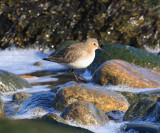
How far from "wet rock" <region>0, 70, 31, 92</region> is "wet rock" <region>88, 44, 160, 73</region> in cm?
223

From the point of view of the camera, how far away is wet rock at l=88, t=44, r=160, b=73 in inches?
343

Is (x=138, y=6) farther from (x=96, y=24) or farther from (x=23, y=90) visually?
(x=23, y=90)

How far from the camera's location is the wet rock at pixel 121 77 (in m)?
6.84

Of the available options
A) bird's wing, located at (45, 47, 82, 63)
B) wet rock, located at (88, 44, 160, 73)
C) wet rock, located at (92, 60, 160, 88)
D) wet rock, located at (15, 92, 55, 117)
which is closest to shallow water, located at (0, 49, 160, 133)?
wet rock, located at (15, 92, 55, 117)

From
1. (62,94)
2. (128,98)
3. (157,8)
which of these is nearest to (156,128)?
(62,94)

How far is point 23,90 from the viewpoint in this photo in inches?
297

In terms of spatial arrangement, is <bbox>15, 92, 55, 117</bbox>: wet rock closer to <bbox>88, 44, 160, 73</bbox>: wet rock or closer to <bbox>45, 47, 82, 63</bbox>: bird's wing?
<bbox>45, 47, 82, 63</bbox>: bird's wing

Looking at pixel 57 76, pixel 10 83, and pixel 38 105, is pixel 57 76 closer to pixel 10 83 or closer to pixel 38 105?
pixel 10 83

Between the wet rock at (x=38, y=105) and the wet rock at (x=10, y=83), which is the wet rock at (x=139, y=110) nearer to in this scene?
the wet rock at (x=38, y=105)

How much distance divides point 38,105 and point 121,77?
79.7 inches

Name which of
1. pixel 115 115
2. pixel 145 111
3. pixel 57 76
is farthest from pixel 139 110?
pixel 57 76

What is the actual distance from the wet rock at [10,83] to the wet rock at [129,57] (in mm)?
2231

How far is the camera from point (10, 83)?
7480mm

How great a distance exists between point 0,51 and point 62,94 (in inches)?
311
